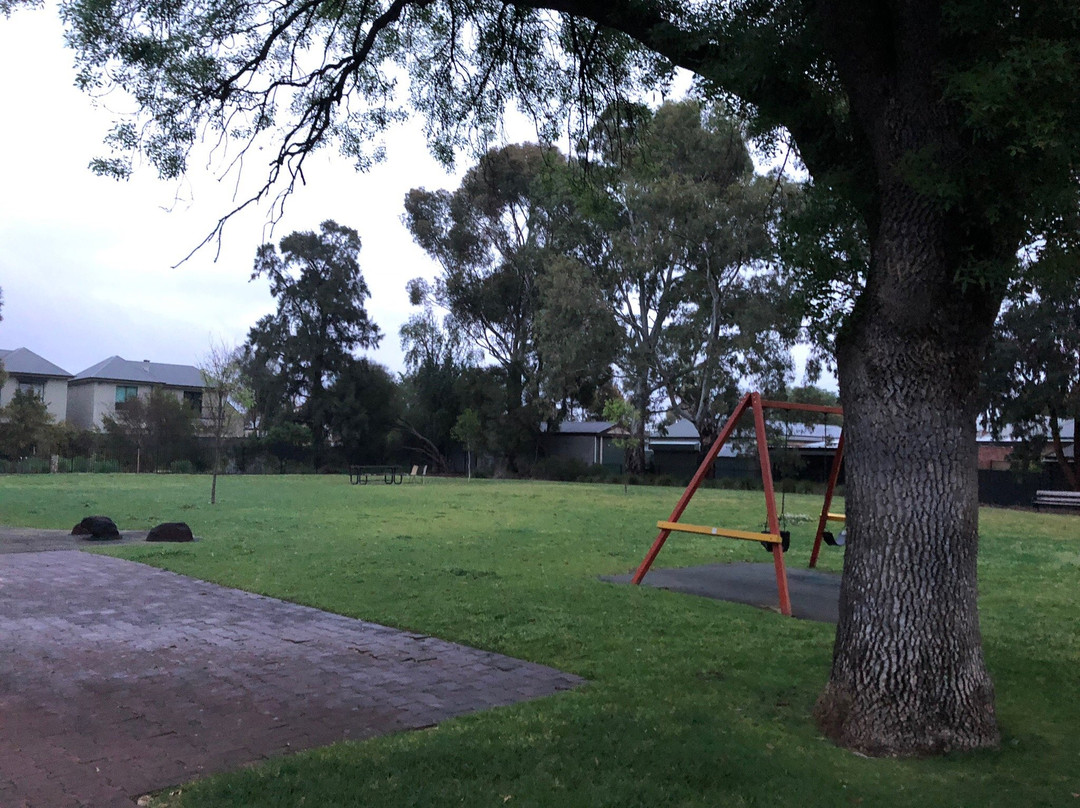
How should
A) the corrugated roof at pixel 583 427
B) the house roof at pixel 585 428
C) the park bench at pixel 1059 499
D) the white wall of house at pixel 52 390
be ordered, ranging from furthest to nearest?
1. the white wall of house at pixel 52 390
2. the corrugated roof at pixel 583 427
3. the house roof at pixel 585 428
4. the park bench at pixel 1059 499

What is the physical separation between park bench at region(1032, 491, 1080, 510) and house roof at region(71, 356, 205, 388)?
46.5m

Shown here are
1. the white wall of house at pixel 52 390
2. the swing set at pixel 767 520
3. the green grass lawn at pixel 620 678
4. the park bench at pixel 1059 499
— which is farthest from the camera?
the white wall of house at pixel 52 390

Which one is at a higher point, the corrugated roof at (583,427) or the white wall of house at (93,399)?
the white wall of house at (93,399)

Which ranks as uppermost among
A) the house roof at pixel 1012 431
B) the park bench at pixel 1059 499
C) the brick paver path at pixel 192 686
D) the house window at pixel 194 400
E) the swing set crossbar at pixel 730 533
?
the house window at pixel 194 400

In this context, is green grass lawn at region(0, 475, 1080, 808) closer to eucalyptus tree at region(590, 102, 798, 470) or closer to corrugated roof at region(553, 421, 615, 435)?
eucalyptus tree at region(590, 102, 798, 470)

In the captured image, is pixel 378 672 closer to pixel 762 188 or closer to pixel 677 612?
pixel 677 612

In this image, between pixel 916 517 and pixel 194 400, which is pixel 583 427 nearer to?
pixel 194 400

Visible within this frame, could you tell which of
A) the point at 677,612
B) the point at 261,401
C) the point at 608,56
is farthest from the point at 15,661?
the point at 261,401

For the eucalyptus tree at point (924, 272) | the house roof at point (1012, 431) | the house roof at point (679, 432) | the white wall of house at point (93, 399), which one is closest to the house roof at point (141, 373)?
the white wall of house at point (93, 399)

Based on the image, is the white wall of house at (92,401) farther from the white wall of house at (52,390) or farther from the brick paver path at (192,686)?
the brick paver path at (192,686)

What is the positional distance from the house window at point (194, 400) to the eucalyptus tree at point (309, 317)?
407 cm

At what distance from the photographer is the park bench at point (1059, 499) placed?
87.9ft

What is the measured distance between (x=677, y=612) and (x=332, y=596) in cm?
322

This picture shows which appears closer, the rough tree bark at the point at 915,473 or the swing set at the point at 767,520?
the rough tree bark at the point at 915,473
